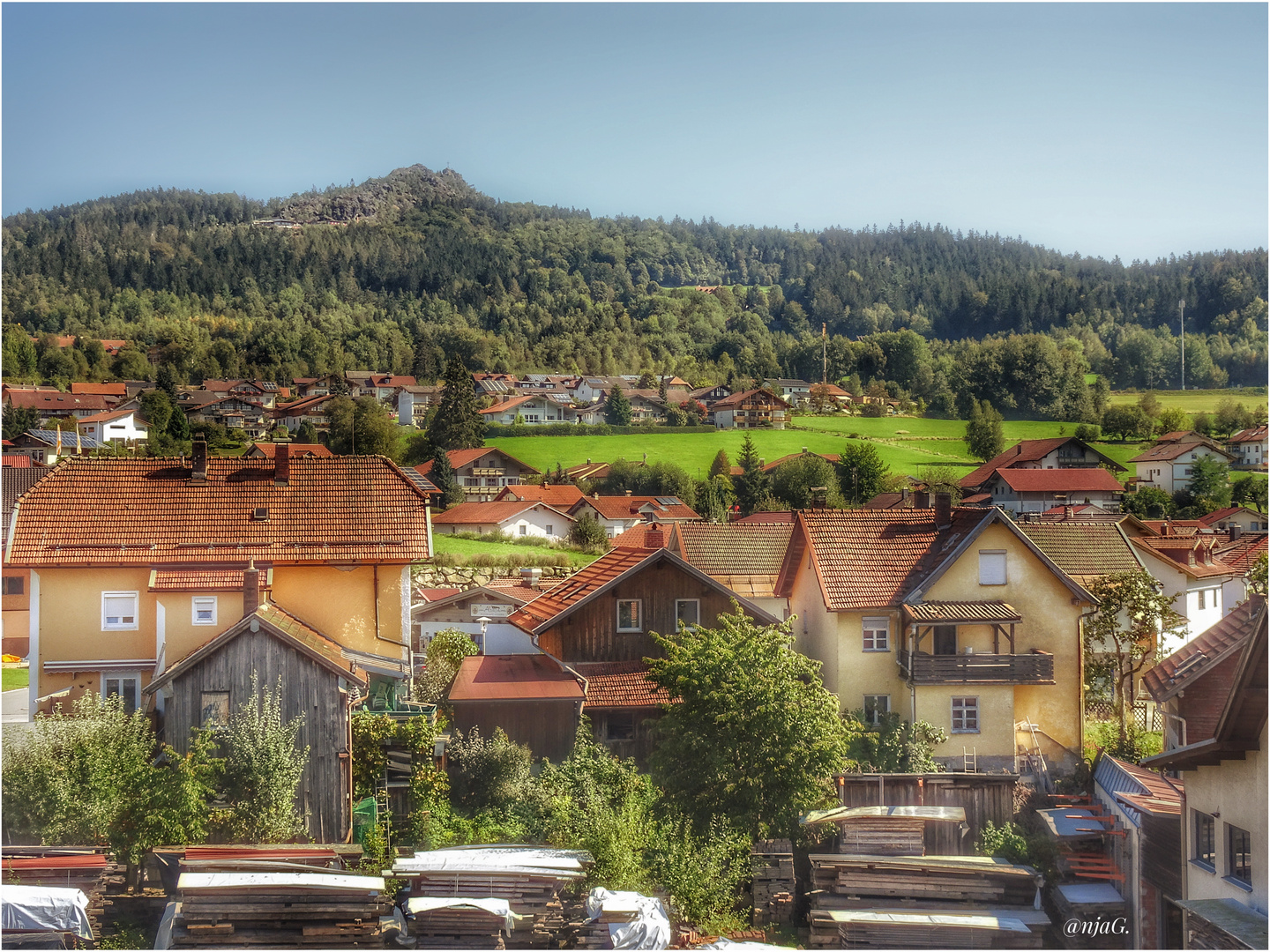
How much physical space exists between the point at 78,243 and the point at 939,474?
63.3m

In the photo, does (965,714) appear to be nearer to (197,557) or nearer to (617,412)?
(197,557)

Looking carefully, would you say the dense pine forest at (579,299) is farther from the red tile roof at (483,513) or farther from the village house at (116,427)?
the red tile roof at (483,513)

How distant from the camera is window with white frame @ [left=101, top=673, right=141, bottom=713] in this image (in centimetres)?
957

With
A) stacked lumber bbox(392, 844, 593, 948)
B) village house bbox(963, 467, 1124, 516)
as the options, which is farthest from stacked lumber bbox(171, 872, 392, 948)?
village house bbox(963, 467, 1124, 516)

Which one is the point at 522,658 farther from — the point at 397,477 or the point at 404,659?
the point at 397,477

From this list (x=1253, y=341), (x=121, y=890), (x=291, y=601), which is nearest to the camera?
(x=121, y=890)

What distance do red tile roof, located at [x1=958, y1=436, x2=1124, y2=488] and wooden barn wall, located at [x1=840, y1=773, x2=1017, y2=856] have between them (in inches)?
594

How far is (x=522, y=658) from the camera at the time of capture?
11.4 meters

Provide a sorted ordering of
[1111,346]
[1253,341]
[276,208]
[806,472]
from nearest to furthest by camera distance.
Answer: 1. [1253,341]
2. [806,472]
3. [1111,346]
4. [276,208]

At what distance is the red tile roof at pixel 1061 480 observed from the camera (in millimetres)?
21781

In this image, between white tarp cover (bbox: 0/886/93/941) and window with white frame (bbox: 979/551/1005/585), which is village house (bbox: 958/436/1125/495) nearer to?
window with white frame (bbox: 979/551/1005/585)

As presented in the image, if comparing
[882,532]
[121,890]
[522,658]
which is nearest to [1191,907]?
[882,532]

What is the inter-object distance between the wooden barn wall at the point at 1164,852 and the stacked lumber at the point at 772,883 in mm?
Result: 3105

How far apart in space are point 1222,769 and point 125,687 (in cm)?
1007
